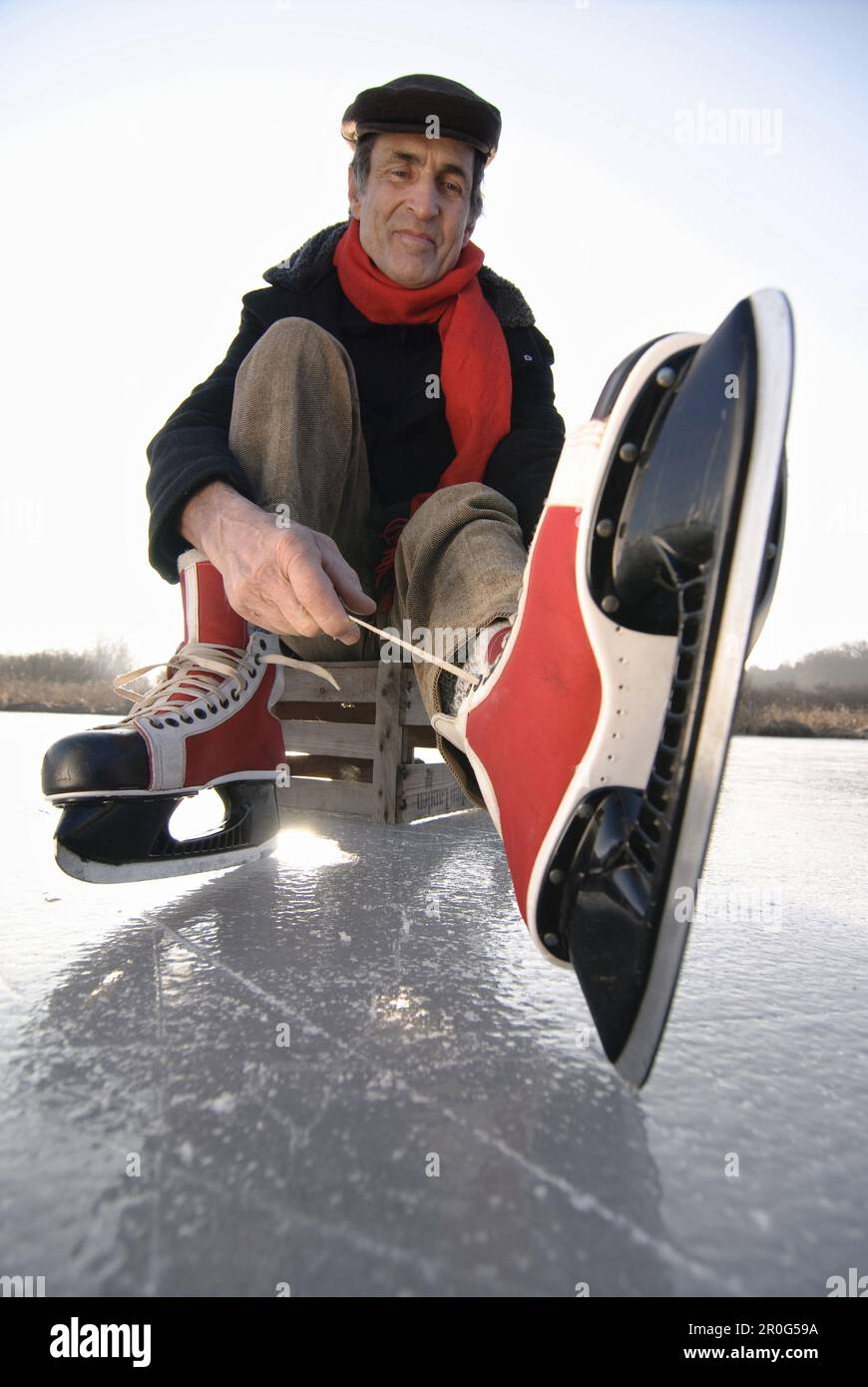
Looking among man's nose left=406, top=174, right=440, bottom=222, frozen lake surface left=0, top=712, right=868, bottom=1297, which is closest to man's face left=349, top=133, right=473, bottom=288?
man's nose left=406, top=174, right=440, bottom=222

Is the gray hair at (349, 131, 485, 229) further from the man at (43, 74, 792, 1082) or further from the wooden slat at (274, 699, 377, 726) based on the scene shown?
the wooden slat at (274, 699, 377, 726)

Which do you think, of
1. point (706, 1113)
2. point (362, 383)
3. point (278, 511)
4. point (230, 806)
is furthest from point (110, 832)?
point (362, 383)

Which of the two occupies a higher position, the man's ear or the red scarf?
the man's ear

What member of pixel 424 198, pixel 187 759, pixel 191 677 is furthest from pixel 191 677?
pixel 424 198

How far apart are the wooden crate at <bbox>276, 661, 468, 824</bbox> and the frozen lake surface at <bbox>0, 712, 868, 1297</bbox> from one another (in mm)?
930

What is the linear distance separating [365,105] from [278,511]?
875mm

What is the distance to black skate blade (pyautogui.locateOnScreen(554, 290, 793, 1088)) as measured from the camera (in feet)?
1.41

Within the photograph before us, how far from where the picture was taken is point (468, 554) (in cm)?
87

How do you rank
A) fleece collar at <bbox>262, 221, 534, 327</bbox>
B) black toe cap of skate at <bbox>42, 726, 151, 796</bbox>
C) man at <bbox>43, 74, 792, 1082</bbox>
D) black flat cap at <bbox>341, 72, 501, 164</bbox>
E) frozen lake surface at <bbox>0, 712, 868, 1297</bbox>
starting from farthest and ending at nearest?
fleece collar at <bbox>262, 221, 534, 327</bbox>, black flat cap at <bbox>341, 72, 501, 164</bbox>, black toe cap of skate at <bbox>42, 726, 151, 796</bbox>, man at <bbox>43, 74, 792, 1082</bbox>, frozen lake surface at <bbox>0, 712, 868, 1297</bbox>

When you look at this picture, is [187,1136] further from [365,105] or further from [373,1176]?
[365,105]

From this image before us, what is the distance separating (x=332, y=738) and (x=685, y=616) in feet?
5.14

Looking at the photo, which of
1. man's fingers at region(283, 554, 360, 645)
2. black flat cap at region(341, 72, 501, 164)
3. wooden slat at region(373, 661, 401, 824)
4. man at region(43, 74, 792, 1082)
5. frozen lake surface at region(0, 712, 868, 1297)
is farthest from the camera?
wooden slat at region(373, 661, 401, 824)

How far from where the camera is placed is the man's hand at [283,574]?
67 centimetres

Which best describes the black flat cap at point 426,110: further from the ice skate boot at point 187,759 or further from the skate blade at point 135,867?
the skate blade at point 135,867
